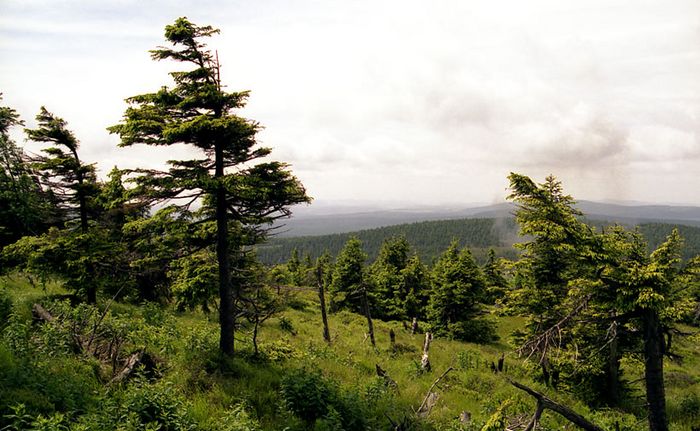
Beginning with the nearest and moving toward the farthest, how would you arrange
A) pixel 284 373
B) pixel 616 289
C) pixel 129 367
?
pixel 129 367 → pixel 616 289 → pixel 284 373

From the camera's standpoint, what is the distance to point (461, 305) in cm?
3653

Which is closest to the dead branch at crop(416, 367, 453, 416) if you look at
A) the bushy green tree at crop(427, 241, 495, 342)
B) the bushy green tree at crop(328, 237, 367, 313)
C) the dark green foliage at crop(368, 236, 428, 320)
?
the bushy green tree at crop(427, 241, 495, 342)

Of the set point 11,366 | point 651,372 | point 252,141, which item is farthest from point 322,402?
point 651,372

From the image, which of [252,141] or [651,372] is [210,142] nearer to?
[252,141]

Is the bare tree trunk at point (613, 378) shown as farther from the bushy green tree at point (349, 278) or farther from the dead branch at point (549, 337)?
the bushy green tree at point (349, 278)

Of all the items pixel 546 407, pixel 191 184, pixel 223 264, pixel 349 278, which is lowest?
pixel 349 278

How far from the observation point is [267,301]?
47.2 feet

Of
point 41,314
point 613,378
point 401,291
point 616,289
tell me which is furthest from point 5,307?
point 401,291

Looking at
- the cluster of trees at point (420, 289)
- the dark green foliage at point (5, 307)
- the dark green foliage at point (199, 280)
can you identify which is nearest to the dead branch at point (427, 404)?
the dark green foliage at point (199, 280)

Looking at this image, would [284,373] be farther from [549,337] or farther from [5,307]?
[5,307]

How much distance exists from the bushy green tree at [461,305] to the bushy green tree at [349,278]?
32.2 feet

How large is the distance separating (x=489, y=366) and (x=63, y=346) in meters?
21.3

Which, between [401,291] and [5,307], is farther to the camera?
[401,291]

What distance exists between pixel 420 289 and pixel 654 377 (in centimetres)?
3312
